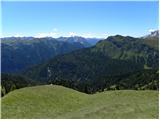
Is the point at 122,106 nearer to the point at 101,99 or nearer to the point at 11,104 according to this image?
the point at 101,99

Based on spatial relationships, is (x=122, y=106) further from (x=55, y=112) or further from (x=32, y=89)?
(x=32, y=89)

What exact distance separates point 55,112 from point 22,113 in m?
4.99

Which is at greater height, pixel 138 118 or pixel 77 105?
pixel 138 118

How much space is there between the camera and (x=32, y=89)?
65.6 meters

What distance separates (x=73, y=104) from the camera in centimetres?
5838

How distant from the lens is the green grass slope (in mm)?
42516

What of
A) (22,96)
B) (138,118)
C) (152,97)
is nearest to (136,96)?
(152,97)

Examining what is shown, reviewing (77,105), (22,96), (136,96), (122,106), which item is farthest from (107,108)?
(22,96)

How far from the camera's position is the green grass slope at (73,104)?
42.5 metres

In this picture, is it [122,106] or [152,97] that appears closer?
[122,106]

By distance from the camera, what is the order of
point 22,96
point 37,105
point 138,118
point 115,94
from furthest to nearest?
point 115,94
point 22,96
point 37,105
point 138,118

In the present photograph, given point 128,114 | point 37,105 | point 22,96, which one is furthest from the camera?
point 22,96

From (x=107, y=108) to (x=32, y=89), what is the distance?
24.4 meters

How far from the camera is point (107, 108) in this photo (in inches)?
1770
